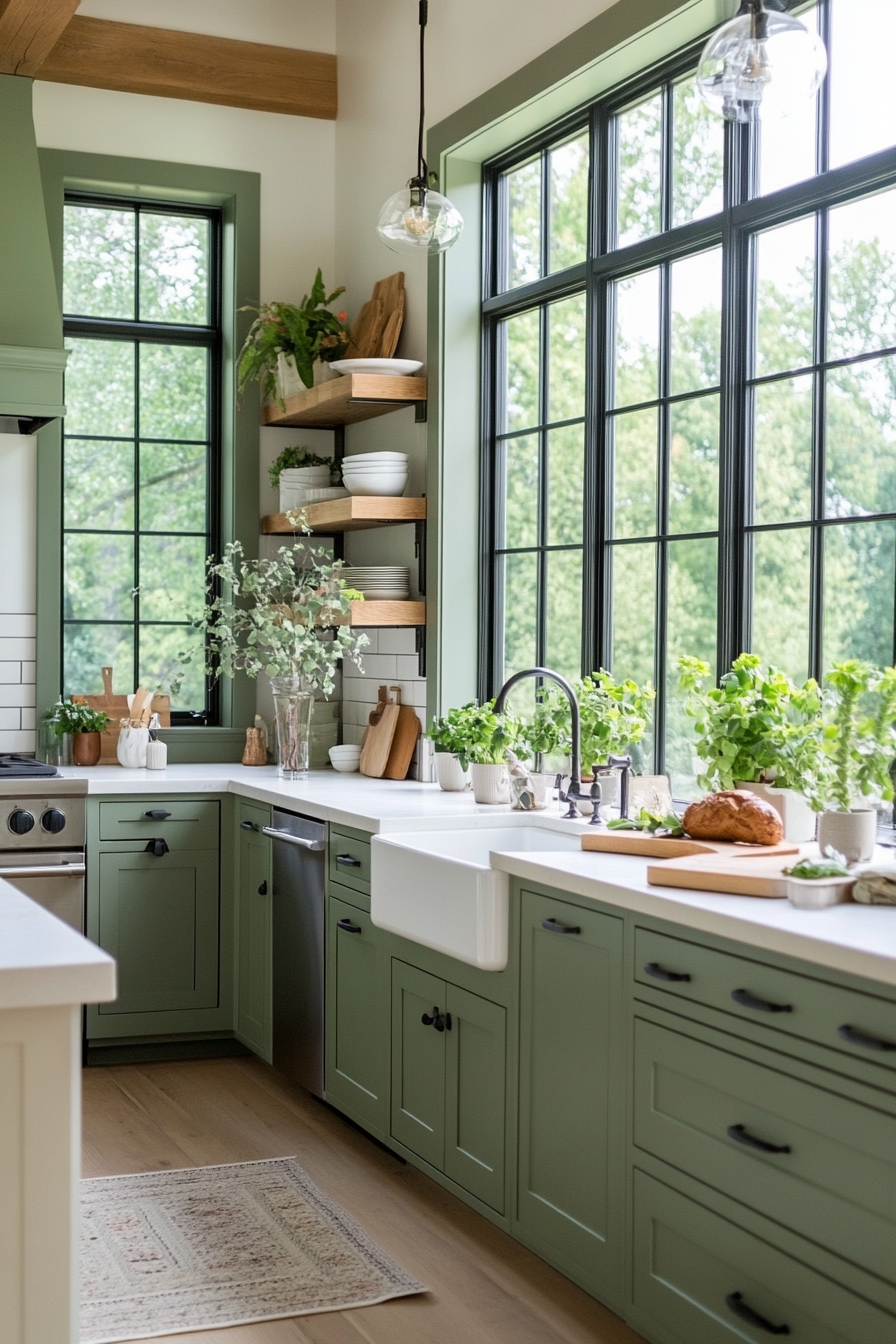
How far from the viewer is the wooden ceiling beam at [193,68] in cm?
536

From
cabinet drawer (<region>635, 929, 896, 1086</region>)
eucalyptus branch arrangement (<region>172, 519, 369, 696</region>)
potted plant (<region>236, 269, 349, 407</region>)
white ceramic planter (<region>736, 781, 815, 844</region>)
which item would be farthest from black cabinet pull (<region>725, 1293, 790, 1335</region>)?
potted plant (<region>236, 269, 349, 407</region>)

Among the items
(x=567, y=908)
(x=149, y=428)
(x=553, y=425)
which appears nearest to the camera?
(x=567, y=908)

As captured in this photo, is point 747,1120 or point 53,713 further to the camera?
point 53,713

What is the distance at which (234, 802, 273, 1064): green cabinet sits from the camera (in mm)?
4652

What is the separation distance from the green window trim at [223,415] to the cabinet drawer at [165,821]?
2.17 ft

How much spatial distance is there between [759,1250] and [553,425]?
2.71 metres

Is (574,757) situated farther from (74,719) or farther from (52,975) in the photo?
(74,719)

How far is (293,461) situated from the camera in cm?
550

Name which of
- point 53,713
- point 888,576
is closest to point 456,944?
point 888,576

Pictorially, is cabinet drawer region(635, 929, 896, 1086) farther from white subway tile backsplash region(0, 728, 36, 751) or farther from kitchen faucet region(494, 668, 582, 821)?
white subway tile backsplash region(0, 728, 36, 751)

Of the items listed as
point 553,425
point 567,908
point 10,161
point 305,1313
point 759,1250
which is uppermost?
point 10,161

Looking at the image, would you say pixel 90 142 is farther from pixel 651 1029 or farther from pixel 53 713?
pixel 651 1029

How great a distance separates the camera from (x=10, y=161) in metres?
5.11

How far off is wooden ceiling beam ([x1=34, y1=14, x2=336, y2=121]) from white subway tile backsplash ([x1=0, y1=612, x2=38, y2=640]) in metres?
1.94
